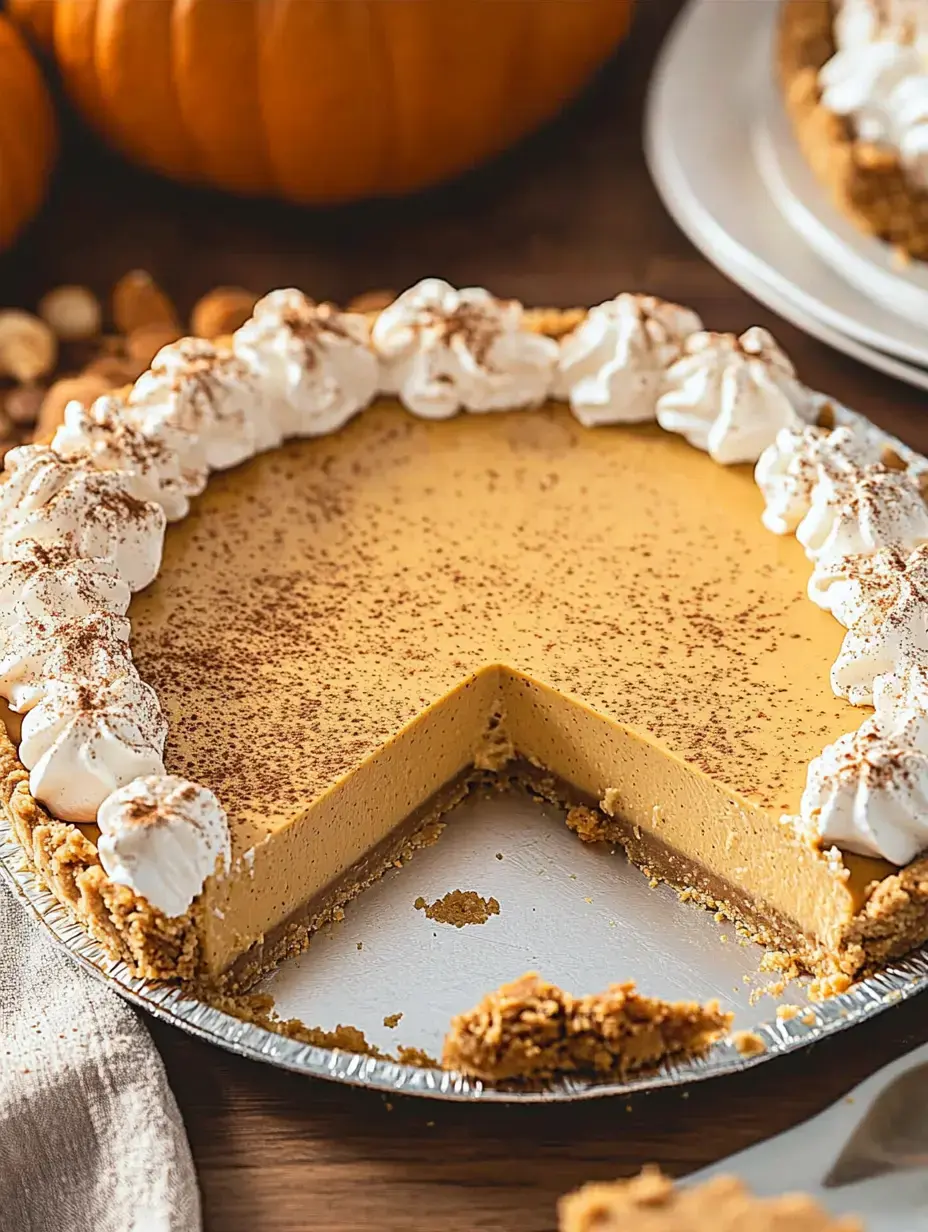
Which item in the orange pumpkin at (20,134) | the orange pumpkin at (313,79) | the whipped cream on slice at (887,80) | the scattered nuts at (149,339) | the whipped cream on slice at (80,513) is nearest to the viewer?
the whipped cream on slice at (80,513)

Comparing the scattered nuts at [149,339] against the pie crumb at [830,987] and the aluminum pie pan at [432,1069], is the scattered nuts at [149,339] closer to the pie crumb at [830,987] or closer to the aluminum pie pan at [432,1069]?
the aluminum pie pan at [432,1069]

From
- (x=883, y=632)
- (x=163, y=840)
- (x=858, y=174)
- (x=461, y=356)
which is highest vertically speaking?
(x=858, y=174)

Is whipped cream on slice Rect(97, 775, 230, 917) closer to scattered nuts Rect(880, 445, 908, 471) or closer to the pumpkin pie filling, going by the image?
the pumpkin pie filling

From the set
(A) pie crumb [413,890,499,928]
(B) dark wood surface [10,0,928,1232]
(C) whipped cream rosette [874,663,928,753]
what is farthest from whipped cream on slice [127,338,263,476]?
(C) whipped cream rosette [874,663,928,753]

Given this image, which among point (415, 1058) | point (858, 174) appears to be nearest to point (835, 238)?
point (858, 174)

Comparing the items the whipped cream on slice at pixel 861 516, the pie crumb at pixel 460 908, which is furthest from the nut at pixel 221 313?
the pie crumb at pixel 460 908

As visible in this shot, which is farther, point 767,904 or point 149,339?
point 149,339

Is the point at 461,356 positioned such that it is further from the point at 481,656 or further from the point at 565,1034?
the point at 565,1034
